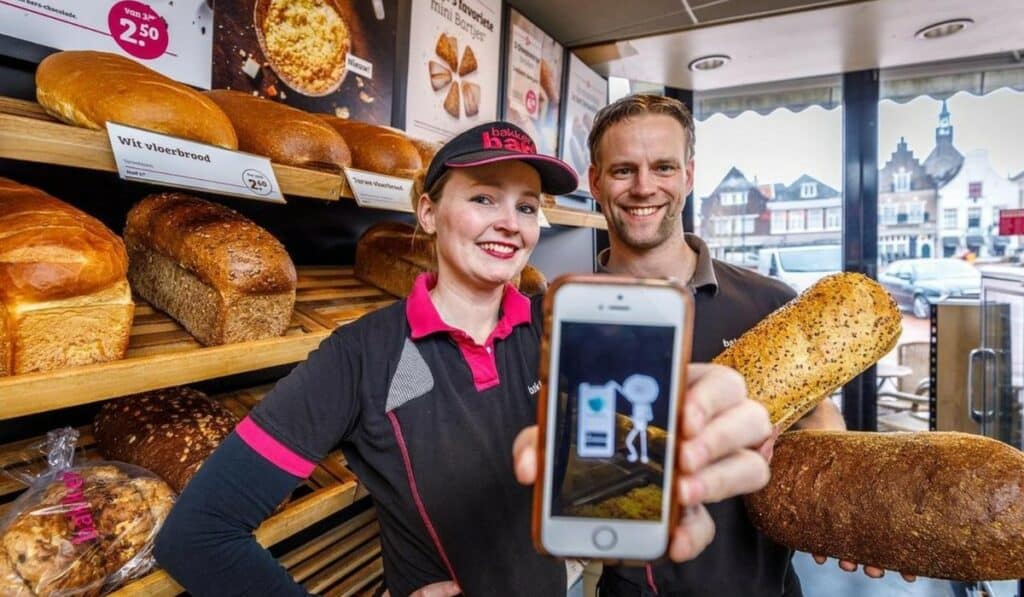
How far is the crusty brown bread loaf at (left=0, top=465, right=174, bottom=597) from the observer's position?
2.72ft

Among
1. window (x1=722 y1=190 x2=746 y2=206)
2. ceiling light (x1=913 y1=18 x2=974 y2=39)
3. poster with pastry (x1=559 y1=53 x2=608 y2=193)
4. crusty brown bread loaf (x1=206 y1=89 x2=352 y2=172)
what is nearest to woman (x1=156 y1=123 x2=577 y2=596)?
crusty brown bread loaf (x1=206 y1=89 x2=352 y2=172)

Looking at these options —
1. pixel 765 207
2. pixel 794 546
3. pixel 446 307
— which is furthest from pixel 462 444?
pixel 765 207

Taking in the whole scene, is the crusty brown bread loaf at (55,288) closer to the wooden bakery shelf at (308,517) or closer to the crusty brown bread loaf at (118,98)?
the crusty brown bread loaf at (118,98)

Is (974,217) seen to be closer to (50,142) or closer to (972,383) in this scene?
(972,383)

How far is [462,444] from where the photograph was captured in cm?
95

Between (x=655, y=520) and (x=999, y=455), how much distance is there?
2.34 ft

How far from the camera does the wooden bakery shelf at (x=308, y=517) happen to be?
1.02 metres

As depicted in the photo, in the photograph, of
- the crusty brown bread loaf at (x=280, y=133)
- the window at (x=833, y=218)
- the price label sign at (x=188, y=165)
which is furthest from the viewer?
the window at (x=833, y=218)

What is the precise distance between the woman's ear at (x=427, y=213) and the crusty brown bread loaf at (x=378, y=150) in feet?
1.26

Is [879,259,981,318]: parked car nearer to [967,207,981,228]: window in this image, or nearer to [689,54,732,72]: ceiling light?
[967,207,981,228]: window

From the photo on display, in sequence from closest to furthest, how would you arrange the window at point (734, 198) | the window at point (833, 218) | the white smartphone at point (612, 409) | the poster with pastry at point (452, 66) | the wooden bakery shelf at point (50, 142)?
the white smartphone at point (612, 409) < the wooden bakery shelf at point (50, 142) < the poster with pastry at point (452, 66) < the window at point (833, 218) < the window at point (734, 198)

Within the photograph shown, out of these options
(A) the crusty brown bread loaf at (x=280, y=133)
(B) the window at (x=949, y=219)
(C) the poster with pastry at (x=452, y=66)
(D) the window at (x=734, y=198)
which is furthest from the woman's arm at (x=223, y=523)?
(B) the window at (x=949, y=219)

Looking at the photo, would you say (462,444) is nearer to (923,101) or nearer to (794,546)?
(794,546)

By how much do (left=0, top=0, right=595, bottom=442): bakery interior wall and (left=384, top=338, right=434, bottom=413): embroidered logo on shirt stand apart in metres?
0.82
